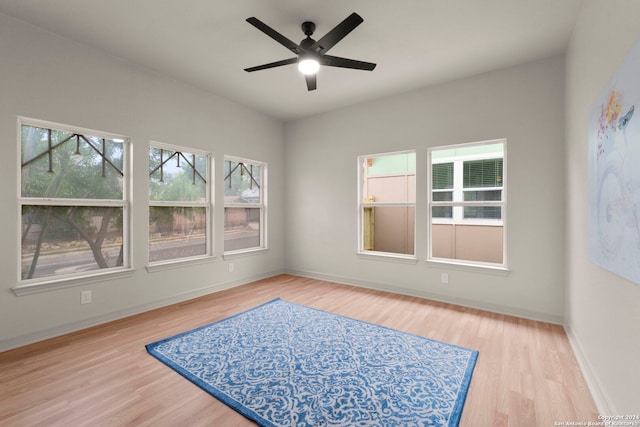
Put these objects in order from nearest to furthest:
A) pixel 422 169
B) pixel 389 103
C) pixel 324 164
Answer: pixel 422 169 → pixel 389 103 → pixel 324 164

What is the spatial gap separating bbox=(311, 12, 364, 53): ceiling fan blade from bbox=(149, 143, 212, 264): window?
8.24 ft

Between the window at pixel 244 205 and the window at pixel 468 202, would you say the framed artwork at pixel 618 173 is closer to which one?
the window at pixel 468 202

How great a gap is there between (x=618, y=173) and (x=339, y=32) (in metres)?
2.03

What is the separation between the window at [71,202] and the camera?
273 cm

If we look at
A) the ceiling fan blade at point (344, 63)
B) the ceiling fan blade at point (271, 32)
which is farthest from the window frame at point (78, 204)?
the ceiling fan blade at point (344, 63)

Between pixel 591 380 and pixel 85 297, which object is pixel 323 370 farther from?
pixel 85 297

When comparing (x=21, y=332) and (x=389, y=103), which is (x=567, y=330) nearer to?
(x=389, y=103)

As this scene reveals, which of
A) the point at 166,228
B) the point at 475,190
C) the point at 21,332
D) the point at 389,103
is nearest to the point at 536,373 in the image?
the point at 475,190

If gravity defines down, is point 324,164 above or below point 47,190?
above

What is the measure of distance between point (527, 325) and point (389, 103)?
11.1ft

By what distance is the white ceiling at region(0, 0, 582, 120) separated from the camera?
94.6 inches

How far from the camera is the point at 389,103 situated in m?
4.31

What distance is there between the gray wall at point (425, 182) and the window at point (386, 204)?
212 mm

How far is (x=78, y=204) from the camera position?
299cm
